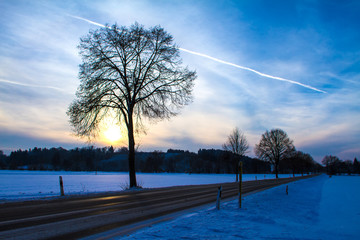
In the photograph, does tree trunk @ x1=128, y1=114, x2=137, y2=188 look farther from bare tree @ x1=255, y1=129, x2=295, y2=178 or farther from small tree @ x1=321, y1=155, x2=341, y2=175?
small tree @ x1=321, y1=155, x2=341, y2=175

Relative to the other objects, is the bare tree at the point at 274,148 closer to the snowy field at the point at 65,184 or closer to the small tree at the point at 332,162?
the snowy field at the point at 65,184

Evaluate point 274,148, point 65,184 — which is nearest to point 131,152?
point 65,184

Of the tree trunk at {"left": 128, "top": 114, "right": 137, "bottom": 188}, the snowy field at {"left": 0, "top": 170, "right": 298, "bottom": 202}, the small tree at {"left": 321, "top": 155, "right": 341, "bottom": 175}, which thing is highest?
the tree trunk at {"left": 128, "top": 114, "right": 137, "bottom": 188}

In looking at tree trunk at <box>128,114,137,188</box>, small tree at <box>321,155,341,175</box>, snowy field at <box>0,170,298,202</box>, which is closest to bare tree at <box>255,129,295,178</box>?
snowy field at <box>0,170,298,202</box>

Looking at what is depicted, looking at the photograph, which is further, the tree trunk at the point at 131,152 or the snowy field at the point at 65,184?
the tree trunk at the point at 131,152

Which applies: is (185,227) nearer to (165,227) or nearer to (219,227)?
(165,227)

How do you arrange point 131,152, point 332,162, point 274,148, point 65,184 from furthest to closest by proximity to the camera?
point 332,162 → point 274,148 → point 65,184 → point 131,152

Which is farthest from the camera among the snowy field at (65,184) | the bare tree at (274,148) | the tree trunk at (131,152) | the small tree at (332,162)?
the small tree at (332,162)

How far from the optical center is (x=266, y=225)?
655 centimetres

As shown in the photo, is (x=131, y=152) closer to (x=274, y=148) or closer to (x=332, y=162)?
(x=274, y=148)

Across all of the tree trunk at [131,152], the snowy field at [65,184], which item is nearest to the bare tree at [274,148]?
the snowy field at [65,184]

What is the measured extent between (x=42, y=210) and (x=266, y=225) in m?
7.05

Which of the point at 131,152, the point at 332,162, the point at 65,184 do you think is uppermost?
the point at 131,152

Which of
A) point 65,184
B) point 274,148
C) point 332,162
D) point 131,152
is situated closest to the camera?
point 131,152
